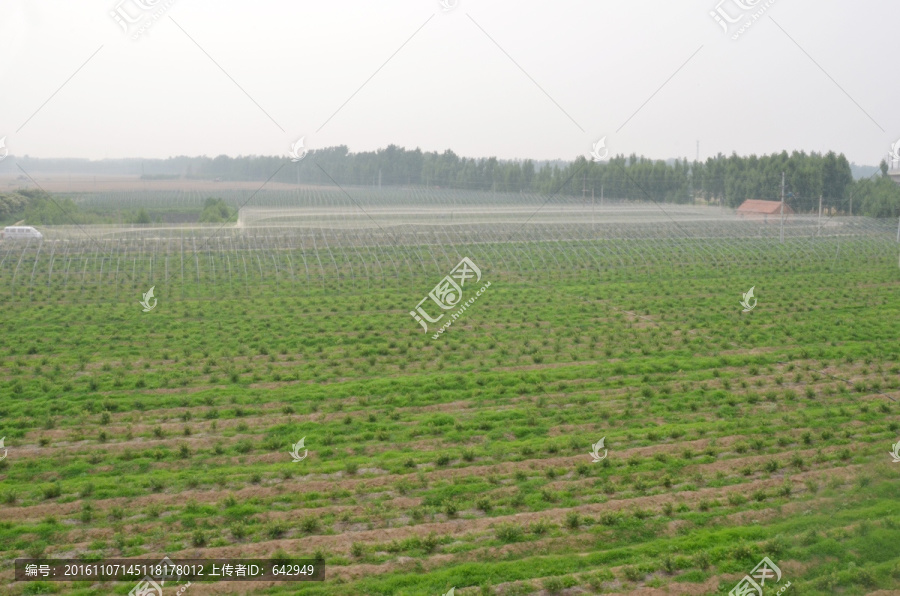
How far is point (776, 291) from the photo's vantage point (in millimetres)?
23625

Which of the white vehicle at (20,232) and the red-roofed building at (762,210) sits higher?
the red-roofed building at (762,210)

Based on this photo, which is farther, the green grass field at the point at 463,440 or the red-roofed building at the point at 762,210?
the red-roofed building at the point at 762,210

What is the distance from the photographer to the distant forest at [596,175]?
149 ft

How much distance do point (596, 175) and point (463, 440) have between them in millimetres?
45765

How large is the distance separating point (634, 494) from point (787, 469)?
7.29 feet

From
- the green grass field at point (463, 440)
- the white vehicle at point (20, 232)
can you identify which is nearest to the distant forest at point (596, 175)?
the white vehicle at point (20, 232)

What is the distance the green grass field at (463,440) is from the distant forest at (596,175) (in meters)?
26.1

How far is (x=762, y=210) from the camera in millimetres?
46438

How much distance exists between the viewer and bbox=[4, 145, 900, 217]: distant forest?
149ft

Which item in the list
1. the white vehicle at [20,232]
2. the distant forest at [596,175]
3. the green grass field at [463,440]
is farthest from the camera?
Result: the distant forest at [596,175]

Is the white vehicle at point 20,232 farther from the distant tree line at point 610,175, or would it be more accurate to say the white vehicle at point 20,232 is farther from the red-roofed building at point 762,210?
the red-roofed building at point 762,210

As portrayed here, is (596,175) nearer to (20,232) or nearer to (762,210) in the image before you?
(762,210)

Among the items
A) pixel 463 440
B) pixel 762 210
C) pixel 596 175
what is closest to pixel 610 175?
pixel 596 175

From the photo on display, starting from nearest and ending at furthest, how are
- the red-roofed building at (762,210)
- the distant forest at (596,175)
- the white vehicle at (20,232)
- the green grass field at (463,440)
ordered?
the green grass field at (463,440) → the white vehicle at (20,232) → the red-roofed building at (762,210) → the distant forest at (596,175)
